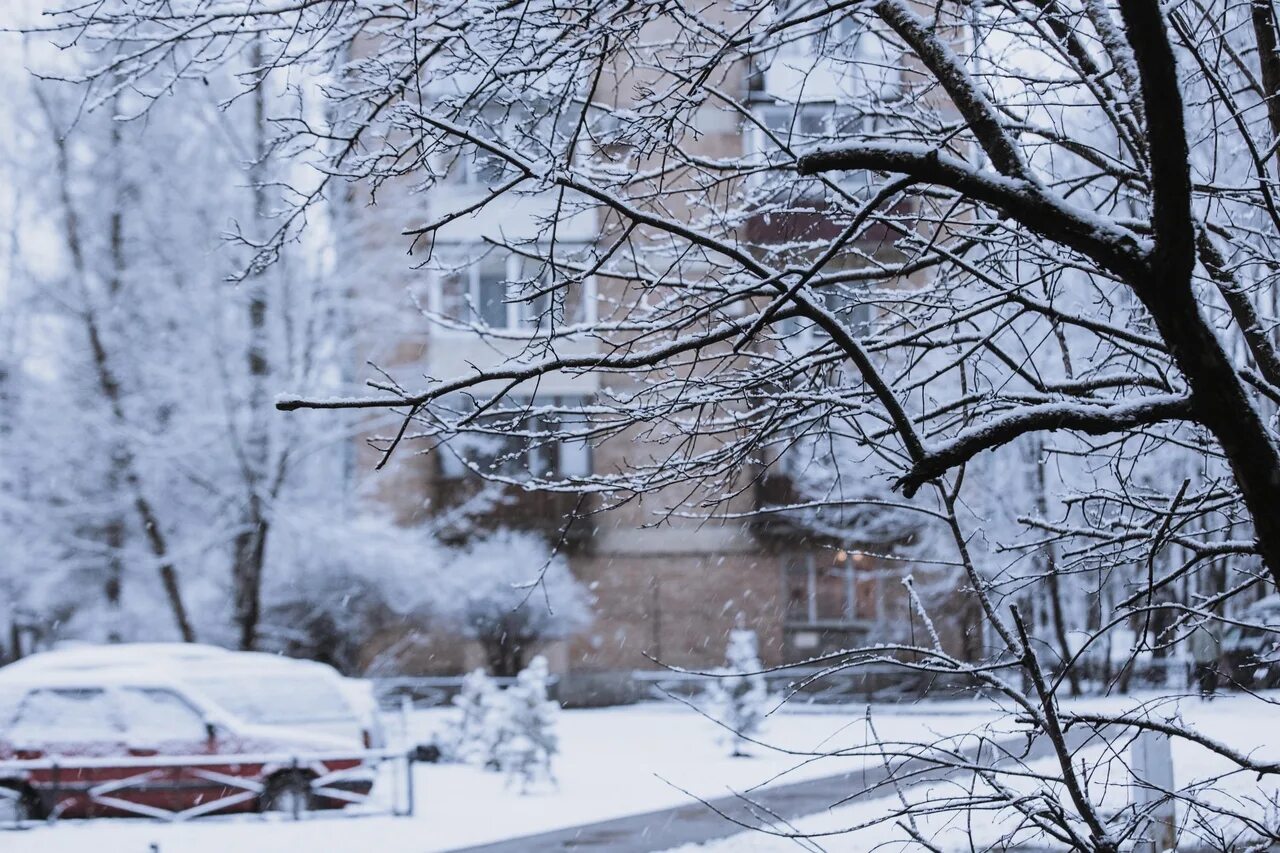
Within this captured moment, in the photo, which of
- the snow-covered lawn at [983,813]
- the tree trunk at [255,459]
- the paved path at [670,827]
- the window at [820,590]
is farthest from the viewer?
the window at [820,590]

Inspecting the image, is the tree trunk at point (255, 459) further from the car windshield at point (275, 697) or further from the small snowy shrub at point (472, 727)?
the car windshield at point (275, 697)

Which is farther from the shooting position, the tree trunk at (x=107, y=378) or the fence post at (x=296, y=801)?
the tree trunk at (x=107, y=378)

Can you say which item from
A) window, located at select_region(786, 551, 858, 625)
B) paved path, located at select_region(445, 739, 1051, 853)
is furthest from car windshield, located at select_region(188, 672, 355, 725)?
window, located at select_region(786, 551, 858, 625)

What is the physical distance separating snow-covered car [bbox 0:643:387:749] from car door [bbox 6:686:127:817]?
0.42 meters

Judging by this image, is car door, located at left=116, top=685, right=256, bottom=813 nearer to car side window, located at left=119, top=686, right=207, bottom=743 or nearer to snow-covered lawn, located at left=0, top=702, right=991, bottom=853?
car side window, located at left=119, top=686, right=207, bottom=743

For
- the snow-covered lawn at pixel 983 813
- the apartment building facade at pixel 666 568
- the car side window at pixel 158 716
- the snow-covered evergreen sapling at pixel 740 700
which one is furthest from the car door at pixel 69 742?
the apartment building facade at pixel 666 568

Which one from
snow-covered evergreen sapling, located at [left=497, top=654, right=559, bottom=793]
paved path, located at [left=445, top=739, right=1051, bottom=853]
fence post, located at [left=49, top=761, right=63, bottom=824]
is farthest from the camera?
snow-covered evergreen sapling, located at [left=497, top=654, right=559, bottom=793]

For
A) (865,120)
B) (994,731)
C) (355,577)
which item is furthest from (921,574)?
(994,731)

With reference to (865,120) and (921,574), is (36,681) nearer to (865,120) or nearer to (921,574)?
(865,120)

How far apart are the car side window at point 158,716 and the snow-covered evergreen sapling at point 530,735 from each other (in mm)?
3530

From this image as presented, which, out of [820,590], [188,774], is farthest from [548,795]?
[820,590]

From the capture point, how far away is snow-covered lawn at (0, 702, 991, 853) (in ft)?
38.4

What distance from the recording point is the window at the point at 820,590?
27250mm

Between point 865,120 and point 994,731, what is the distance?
4.65m
